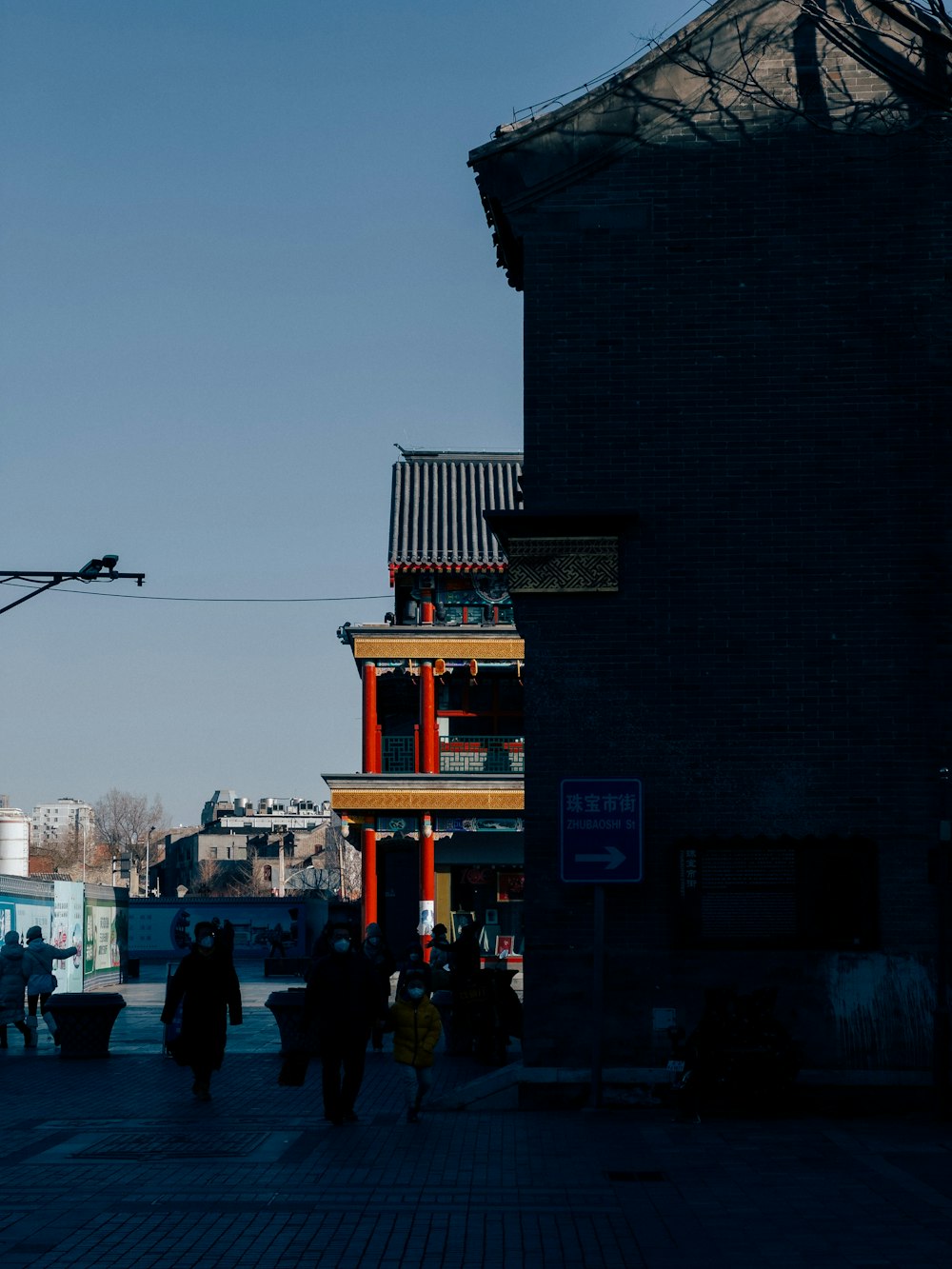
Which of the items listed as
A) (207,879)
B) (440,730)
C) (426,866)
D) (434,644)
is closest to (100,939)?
(426,866)

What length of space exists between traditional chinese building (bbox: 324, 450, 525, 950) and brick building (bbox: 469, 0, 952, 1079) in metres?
24.2

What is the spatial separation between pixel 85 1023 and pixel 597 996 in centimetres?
922

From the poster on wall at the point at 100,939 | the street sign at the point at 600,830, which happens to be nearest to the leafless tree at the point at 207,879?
the poster on wall at the point at 100,939

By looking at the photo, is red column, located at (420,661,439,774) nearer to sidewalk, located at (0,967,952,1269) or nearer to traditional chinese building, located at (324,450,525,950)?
traditional chinese building, located at (324,450,525,950)

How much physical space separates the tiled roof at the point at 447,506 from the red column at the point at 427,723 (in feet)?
9.71

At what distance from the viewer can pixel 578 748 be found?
51.4 ft

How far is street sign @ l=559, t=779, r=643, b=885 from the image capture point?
1522 cm

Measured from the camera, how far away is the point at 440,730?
144 feet

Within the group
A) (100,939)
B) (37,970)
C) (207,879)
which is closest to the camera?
(37,970)

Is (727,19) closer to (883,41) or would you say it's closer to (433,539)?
(883,41)

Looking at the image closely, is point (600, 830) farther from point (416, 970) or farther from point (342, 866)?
point (342, 866)

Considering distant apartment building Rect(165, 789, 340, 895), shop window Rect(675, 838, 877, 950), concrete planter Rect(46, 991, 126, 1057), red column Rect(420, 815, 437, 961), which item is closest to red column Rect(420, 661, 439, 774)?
red column Rect(420, 815, 437, 961)

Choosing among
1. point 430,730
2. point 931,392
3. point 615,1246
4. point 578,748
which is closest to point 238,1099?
point 578,748

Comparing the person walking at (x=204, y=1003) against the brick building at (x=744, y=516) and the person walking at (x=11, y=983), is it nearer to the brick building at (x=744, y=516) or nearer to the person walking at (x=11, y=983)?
the brick building at (x=744, y=516)
